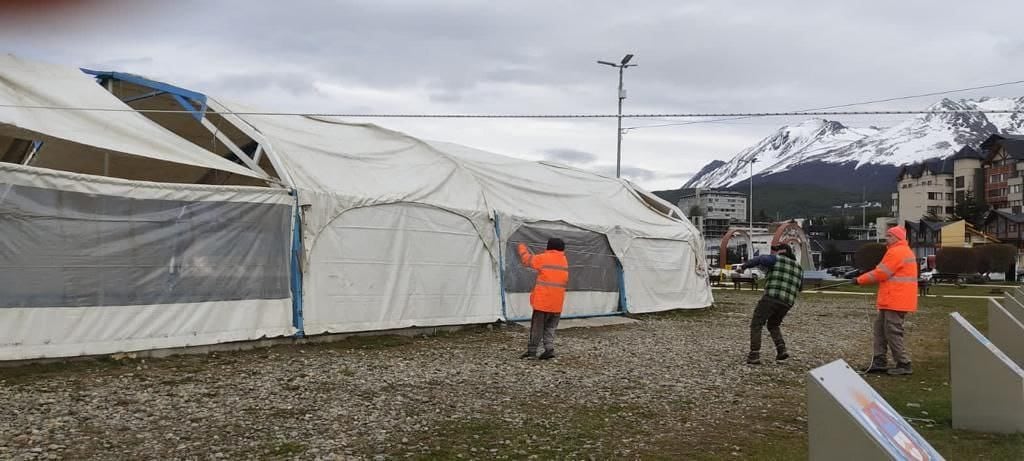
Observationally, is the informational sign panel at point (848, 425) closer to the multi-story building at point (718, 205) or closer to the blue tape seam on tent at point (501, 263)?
the blue tape seam on tent at point (501, 263)

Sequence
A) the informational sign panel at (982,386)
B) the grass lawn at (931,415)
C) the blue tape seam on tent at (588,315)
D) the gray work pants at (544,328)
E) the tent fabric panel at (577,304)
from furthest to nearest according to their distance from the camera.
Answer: the blue tape seam on tent at (588,315) → the tent fabric panel at (577,304) → the gray work pants at (544,328) → the informational sign panel at (982,386) → the grass lawn at (931,415)

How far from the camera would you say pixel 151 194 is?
10094mm

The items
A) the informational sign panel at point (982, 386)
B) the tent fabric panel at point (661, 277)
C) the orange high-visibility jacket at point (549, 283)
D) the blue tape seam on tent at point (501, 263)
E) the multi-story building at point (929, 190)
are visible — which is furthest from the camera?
the multi-story building at point (929, 190)

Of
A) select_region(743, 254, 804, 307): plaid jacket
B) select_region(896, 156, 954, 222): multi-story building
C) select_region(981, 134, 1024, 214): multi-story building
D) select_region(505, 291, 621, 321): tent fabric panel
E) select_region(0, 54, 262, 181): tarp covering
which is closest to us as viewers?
select_region(0, 54, 262, 181): tarp covering

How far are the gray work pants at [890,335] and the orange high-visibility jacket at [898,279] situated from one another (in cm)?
12

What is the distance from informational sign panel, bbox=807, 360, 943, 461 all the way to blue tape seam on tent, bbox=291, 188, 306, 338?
29.4 feet

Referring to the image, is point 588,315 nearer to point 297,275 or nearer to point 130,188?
point 297,275

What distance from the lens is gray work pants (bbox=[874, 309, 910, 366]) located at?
962cm

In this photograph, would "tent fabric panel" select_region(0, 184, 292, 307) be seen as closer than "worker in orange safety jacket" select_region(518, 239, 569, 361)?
Yes

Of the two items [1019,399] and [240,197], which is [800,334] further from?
[240,197]

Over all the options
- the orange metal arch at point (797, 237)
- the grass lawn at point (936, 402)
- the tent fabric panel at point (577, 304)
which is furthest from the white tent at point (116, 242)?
the orange metal arch at point (797, 237)

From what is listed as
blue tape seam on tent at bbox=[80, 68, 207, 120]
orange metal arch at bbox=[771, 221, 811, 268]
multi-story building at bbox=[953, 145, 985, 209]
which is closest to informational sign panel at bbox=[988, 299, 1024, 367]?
blue tape seam on tent at bbox=[80, 68, 207, 120]

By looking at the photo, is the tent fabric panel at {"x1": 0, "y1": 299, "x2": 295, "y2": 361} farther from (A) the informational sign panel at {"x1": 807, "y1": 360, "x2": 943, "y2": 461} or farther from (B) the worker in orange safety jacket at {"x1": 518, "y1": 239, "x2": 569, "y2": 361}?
(A) the informational sign panel at {"x1": 807, "y1": 360, "x2": 943, "y2": 461}

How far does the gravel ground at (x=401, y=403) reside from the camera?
6.03 meters
